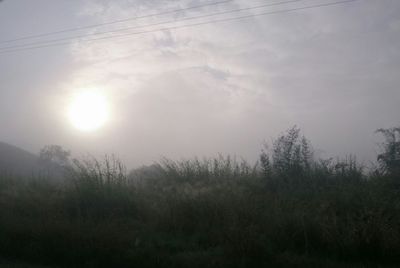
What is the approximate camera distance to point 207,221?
39.9ft

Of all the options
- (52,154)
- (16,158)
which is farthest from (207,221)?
(16,158)

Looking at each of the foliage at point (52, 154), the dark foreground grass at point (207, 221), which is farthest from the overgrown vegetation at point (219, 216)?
the foliage at point (52, 154)

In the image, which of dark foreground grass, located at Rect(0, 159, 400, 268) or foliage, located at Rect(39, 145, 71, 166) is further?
foliage, located at Rect(39, 145, 71, 166)

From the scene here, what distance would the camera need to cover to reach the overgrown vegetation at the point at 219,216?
9773mm

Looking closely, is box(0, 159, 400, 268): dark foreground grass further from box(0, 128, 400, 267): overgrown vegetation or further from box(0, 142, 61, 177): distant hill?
box(0, 142, 61, 177): distant hill

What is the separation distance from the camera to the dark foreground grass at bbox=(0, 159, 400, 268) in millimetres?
9727

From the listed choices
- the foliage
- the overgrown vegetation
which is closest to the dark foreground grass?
the overgrown vegetation

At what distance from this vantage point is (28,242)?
34.8 ft

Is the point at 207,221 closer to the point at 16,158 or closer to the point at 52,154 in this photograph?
the point at 52,154

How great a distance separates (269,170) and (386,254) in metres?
6.71

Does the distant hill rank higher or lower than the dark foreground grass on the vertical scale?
higher

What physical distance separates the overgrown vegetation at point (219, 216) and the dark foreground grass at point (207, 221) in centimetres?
3

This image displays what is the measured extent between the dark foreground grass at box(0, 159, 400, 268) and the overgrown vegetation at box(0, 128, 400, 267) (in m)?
0.03

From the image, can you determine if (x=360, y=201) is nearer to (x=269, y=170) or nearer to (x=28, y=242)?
(x=269, y=170)
